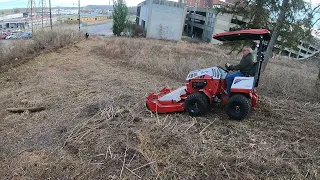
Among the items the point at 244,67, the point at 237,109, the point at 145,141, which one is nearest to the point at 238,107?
the point at 237,109

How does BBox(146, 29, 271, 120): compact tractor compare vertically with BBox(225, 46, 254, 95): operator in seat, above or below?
below

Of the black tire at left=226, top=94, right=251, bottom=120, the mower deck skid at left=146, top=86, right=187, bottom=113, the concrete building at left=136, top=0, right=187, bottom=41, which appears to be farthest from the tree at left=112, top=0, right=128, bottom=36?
the black tire at left=226, top=94, right=251, bottom=120

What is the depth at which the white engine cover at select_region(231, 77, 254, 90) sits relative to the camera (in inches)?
217

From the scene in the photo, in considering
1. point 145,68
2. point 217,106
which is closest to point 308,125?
point 217,106

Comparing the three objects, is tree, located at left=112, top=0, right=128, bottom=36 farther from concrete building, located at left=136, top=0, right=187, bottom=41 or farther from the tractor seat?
the tractor seat

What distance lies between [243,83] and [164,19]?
128 feet

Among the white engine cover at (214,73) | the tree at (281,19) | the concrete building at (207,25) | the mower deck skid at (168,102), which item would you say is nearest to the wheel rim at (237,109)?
the white engine cover at (214,73)

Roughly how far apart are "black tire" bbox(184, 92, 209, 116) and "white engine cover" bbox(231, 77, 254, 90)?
632 mm

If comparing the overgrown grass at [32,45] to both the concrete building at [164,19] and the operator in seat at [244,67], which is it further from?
the concrete building at [164,19]

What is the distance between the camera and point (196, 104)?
5.79 metres

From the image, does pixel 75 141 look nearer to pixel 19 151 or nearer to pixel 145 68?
pixel 19 151

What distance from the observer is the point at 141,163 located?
4.33 metres

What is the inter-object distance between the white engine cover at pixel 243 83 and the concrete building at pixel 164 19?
38334 millimetres

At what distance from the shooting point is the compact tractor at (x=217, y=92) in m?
5.54
